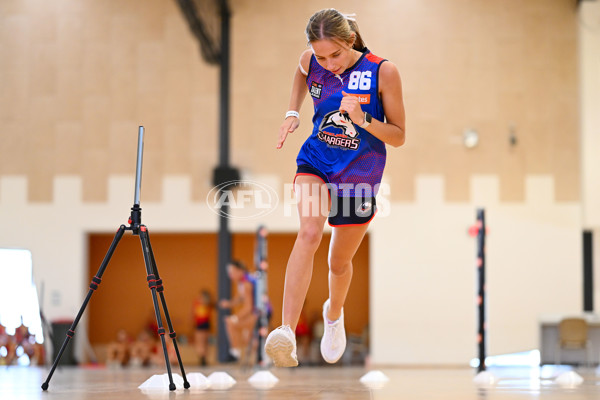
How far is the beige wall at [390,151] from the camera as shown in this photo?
40.6 feet

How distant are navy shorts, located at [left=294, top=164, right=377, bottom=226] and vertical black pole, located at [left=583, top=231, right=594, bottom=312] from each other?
9.71m

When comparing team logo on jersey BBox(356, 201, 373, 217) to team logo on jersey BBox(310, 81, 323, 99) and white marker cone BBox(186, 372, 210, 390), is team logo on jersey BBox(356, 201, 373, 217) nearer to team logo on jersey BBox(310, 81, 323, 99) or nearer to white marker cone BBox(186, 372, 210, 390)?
team logo on jersey BBox(310, 81, 323, 99)

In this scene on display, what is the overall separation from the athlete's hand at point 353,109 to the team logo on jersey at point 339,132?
219 millimetres

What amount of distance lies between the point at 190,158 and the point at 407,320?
4411mm

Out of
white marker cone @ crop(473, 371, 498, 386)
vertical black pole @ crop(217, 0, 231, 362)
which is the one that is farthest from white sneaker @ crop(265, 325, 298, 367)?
vertical black pole @ crop(217, 0, 231, 362)

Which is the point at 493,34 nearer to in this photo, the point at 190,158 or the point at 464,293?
the point at 464,293

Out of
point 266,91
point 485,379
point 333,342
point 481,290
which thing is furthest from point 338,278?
point 266,91

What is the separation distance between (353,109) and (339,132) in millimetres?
294

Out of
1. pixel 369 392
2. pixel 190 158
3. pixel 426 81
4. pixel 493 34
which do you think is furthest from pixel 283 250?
pixel 369 392

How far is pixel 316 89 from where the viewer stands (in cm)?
379

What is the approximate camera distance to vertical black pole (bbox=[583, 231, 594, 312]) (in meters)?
12.4

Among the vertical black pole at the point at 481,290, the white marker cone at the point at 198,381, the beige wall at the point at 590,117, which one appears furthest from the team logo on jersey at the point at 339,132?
the beige wall at the point at 590,117

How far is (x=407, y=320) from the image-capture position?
12.3m

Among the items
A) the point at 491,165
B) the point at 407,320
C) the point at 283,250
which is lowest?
the point at 407,320
